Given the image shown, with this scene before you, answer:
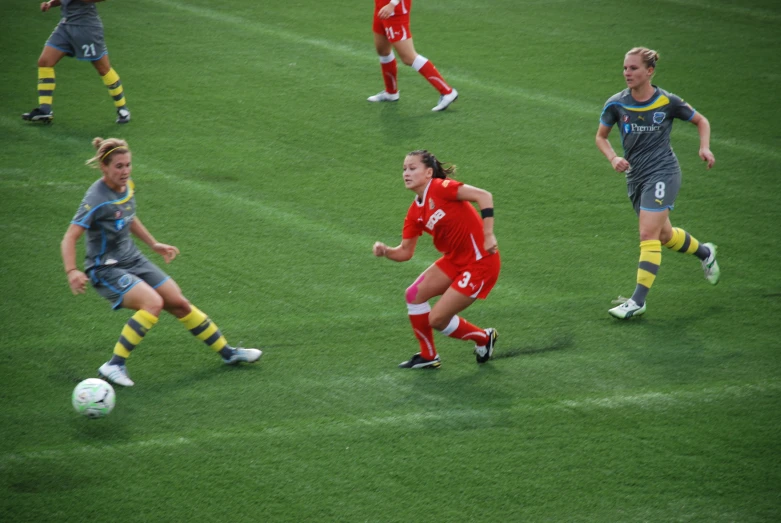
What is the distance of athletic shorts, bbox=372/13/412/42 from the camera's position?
10383mm

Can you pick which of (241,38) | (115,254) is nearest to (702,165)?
(115,254)

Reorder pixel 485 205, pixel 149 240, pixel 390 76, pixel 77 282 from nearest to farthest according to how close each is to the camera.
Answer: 1. pixel 77 282
2. pixel 485 205
3. pixel 149 240
4. pixel 390 76

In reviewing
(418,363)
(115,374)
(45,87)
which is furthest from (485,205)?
(45,87)

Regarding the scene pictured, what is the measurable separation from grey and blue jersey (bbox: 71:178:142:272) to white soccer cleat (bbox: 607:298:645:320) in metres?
3.76

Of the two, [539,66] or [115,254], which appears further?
[539,66]

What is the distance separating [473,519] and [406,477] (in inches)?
20.6

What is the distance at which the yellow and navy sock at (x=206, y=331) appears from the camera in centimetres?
596

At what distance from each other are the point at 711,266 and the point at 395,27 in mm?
5203

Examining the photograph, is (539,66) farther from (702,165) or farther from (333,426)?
(333,426)

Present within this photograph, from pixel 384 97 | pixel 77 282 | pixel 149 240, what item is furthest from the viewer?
pixel 384 97

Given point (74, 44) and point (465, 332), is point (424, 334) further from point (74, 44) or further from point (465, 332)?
point (74, 44)

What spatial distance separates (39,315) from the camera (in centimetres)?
677

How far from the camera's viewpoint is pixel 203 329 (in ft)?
19.7

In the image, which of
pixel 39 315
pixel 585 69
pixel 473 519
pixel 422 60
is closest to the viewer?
pixel 473 519
